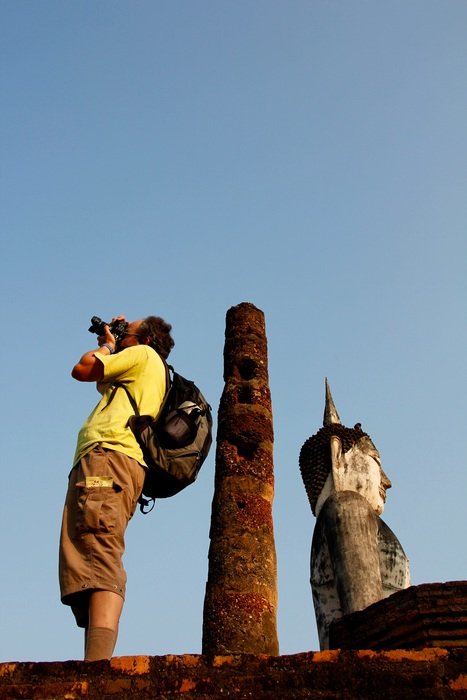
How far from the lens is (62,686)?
114 inches

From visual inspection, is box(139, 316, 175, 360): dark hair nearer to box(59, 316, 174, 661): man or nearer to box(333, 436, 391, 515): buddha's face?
box(59, 316, 174, 661): man

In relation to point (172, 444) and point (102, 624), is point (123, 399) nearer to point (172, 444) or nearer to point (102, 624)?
point (172, 444)

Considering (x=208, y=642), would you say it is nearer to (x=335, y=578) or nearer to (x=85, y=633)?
(x=335, y=578)

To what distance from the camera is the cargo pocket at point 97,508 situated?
341 centimetres

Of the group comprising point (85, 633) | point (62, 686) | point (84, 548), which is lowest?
point (62, 686)

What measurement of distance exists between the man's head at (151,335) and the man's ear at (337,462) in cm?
695

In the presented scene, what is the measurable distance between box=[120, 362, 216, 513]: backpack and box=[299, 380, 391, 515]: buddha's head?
7313 mm

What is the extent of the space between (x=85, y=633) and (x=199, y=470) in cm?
96

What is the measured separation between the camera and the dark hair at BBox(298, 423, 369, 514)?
1133 centimetres

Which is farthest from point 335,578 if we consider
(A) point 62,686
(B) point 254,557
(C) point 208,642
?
(A) point 62,686

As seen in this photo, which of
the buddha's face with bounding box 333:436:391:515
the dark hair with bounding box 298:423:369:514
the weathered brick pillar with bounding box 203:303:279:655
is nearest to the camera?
the weathered brick pillar with bounding box 203:303:279:655

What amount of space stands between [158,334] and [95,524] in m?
1.35

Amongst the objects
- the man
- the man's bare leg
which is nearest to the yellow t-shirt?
the man

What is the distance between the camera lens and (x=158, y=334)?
446cm
